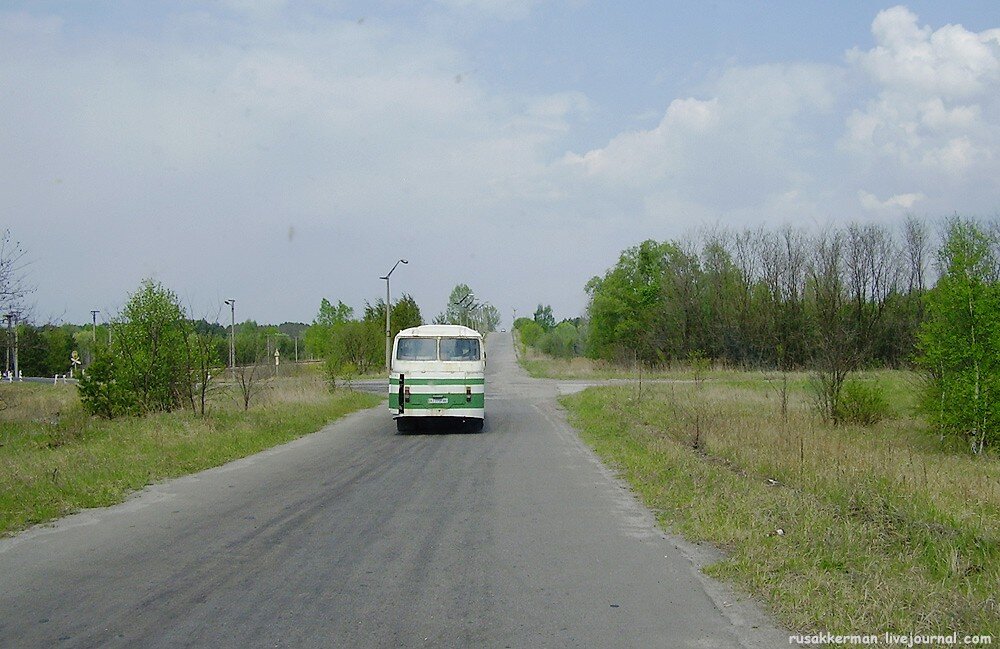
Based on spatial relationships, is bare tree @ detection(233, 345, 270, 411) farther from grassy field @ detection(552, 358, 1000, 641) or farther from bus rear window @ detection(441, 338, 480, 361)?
grassy field @ detection(552, 358, 1000, 641)

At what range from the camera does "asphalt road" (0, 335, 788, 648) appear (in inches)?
214

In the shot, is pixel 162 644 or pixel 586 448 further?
pixel 586 448

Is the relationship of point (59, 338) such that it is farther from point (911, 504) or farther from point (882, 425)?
point (911, 504)

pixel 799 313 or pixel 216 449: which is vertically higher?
pixel 799 313

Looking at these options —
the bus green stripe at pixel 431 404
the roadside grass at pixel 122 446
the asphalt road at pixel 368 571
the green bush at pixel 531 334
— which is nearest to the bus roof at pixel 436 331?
the bus green stripe at pixel 431 404

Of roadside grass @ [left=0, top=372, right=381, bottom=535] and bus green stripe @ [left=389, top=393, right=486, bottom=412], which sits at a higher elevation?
bus green stripe @ [left=389, top=393, right=486, bottom=412]

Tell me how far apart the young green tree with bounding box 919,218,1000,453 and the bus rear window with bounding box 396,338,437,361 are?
38.6 feet

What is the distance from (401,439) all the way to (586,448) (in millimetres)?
4566

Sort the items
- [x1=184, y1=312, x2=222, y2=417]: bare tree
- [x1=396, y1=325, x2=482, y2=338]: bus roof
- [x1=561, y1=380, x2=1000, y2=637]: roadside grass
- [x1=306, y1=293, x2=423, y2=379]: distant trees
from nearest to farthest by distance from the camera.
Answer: [x1=561, y1=380, x2=1000, y2=637]: roadside grass
[x1=396, y1=325, x2=482, y2=338]: bus roof
[x1=184, y1=312, x2=222, y2=417]: bare tree
[x1=306, y1=293, x2=423, y2=379]: distant trees

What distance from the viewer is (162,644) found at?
17.0 ft

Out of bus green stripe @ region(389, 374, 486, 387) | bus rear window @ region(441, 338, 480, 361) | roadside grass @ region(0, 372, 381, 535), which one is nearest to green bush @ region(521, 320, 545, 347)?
roadside grass @ region(0, 372, 381, 535)

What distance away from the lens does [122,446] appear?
15.4m

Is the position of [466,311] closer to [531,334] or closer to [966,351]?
[531,334]

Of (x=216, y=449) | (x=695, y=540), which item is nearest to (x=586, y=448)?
(x=216, y=449)
